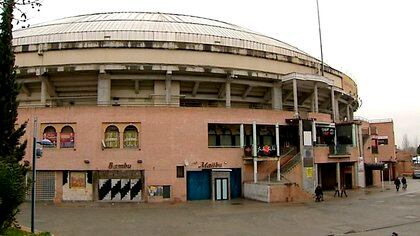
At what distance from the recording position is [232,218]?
22.4 meters

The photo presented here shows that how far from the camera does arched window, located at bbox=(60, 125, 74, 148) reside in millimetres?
30688

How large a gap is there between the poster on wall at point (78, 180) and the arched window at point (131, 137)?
370cm

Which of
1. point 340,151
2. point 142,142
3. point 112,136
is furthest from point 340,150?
point 112,136

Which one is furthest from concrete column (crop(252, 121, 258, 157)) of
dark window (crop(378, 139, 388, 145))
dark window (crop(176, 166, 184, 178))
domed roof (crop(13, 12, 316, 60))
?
dark window (crop(378, 139, 388, 145))

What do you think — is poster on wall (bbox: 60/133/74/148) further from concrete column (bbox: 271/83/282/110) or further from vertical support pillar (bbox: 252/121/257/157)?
concrete column (bbox: 271/83/282/110)

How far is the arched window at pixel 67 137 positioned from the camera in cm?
3069

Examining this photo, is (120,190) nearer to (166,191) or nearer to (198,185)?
(166,191)

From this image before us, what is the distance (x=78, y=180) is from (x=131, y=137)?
4.75 metres

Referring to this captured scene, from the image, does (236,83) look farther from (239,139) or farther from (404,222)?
(404,222)

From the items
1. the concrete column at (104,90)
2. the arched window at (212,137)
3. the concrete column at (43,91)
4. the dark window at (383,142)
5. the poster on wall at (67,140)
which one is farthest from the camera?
the dark window at (383,142)

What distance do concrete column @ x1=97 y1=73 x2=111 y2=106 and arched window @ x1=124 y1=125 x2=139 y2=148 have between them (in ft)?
16.8

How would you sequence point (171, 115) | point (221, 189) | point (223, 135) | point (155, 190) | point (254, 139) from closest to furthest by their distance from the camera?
point (155, 190), point (171, 115), point (221, 189), point (254, 139), point (223, 135)

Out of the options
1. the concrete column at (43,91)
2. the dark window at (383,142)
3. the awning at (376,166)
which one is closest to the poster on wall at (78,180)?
the concrete column at (43,91)

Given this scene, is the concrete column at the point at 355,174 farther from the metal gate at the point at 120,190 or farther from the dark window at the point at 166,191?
the metal gate at the point at 120,190
